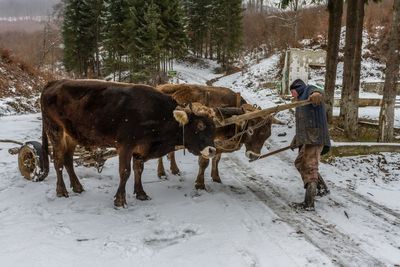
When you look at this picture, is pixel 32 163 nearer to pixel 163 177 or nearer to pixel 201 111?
pixel 163 177

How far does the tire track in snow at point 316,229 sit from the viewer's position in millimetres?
5172

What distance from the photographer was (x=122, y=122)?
687 centimetres

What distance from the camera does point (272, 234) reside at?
5.85 meters

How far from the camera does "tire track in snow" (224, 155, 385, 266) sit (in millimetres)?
5172

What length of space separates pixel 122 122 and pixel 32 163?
2273 mm

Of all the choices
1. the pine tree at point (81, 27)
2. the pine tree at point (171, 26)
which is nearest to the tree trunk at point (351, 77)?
the pine tree at point (171, 26)

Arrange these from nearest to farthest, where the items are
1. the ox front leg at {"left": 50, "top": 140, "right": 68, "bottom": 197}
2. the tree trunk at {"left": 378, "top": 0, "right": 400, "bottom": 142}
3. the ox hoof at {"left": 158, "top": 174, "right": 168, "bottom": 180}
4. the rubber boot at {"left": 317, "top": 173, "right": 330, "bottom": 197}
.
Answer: the ox front leg at {"left": 50, "top": 140, "right": 68, "bottom": 197}, the rubber boot at {"left": 317, "top": 173, "right": 330, "bottom": 197}, the ox hoof at {"left": 158, "top": 174, "right": 168, "bottom": 180}, the tree trunk at {"left": 378, "top": 0, "right": 400, "bottom": 142}

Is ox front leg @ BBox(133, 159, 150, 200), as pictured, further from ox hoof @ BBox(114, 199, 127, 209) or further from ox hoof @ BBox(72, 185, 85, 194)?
ox hoof @ BBox(72, 185, 85, 194)

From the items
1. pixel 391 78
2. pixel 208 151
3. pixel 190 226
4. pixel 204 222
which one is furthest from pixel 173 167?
pixel 391 78

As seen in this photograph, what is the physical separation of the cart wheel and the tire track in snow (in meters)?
3.95

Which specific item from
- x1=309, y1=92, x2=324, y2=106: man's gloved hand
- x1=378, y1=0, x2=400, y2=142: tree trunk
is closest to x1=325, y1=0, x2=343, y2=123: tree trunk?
x1=378, y1=0, x2=400, y2=142: tree trunk

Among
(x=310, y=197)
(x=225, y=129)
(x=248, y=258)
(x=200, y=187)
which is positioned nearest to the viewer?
(x=248, y=258)

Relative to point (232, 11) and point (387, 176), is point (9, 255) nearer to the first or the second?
point (387, 176)

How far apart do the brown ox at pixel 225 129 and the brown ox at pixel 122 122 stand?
994mm
